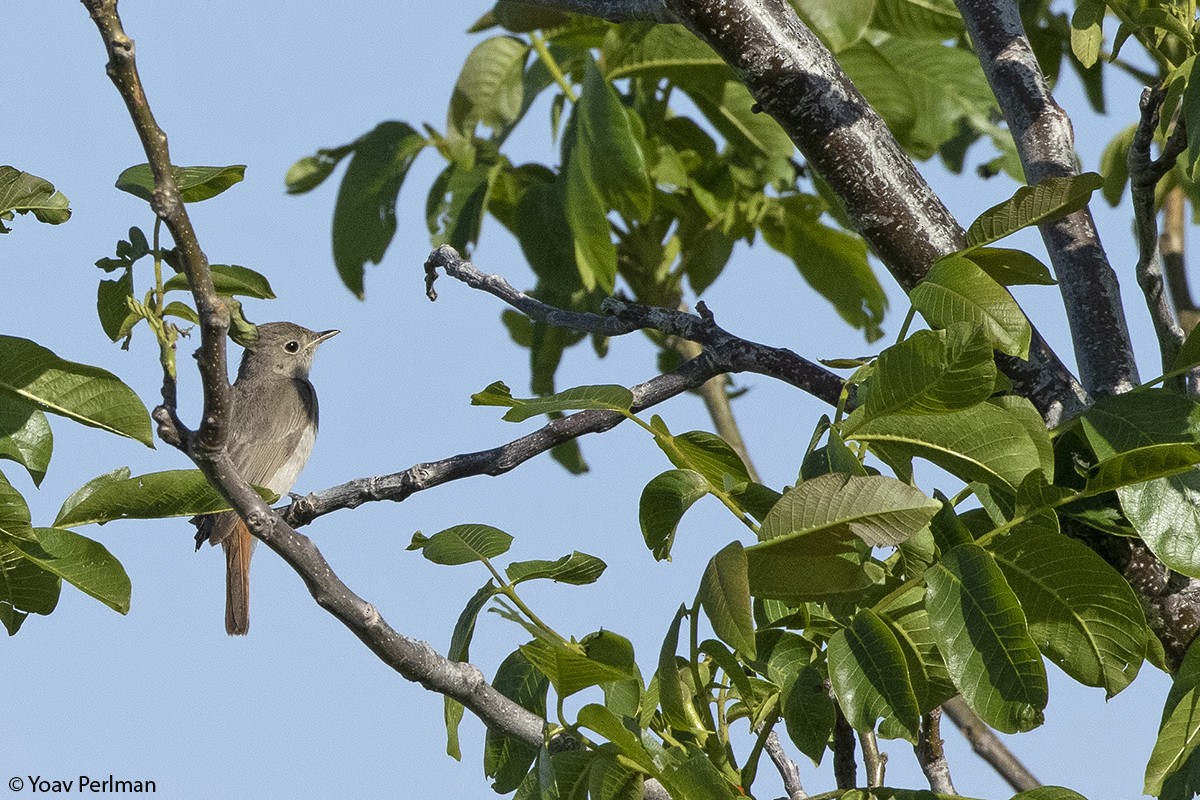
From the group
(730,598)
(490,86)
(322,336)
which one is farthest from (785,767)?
(322,336)

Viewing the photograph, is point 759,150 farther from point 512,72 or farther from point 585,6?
point 585,6

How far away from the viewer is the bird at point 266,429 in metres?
7.45

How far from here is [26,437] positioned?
7.12 ft

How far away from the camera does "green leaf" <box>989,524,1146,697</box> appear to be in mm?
1899

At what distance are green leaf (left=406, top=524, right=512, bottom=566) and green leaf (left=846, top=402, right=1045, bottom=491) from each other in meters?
0.63

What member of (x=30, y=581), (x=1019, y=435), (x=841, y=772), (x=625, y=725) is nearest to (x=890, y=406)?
(x=1019, y=435)

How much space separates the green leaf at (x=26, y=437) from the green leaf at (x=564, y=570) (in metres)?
0.78

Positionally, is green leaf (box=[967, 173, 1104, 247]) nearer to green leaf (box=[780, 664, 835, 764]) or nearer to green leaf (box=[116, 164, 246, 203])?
green leaf (box=[780, 664, 835, 764])

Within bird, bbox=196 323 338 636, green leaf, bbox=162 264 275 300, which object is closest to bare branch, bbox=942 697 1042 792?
green leaf, bbox=162 264 275 300

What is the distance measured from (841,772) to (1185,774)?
24.2 inches

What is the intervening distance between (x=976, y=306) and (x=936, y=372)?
260 mm

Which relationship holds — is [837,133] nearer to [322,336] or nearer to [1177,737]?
[1177,737]

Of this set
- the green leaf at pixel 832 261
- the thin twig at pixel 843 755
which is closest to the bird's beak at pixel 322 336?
the green leaf at pixel 832 261

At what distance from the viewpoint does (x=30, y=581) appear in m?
2.29
